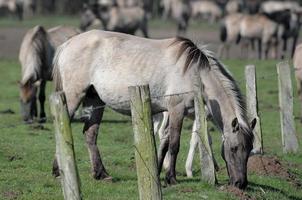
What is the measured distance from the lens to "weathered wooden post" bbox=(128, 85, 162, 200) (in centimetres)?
881

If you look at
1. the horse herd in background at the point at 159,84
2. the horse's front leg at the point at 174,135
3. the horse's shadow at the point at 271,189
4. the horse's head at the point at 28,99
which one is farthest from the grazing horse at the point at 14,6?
the horse's shadow at the point at 271,189

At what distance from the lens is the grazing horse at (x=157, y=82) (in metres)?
11.1

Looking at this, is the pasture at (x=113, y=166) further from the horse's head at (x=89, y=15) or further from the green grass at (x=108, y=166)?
the horse's head at (x=89, y=15)

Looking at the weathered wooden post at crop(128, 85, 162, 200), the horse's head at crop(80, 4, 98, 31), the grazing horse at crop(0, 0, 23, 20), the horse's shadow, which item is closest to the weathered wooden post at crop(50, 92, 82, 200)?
the weathered wooden post at crop(128, 85, 162, 200)

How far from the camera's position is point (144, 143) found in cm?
886

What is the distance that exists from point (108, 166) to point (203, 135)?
2.07 meters

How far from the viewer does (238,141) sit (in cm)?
1090

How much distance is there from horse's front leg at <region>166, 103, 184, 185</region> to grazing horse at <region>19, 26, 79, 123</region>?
6.43 meters

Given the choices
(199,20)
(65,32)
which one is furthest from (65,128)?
(199,20)

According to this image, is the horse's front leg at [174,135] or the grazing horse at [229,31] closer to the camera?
the horse's front leg at [174,135]

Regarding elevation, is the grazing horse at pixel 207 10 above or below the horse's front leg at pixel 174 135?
A: below

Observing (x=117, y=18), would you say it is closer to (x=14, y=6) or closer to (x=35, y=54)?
(x=14, y=6)

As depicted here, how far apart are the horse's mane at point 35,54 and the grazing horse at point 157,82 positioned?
5.69 meters

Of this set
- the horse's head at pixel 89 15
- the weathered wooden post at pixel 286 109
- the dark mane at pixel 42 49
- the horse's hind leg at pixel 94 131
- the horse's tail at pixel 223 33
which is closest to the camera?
the horse's hind leg at pixel 94 131
